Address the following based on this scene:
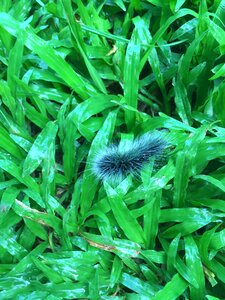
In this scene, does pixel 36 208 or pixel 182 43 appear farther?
pixel 182 43

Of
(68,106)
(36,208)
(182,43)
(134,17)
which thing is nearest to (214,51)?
(182,43)

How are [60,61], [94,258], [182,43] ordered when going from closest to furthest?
[94,258]
[60,61]
[182,43]

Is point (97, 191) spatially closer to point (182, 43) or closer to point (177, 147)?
point (177, 147)
